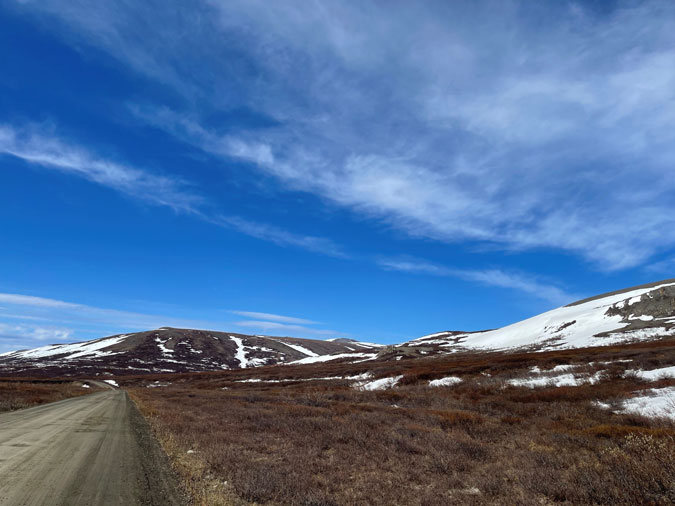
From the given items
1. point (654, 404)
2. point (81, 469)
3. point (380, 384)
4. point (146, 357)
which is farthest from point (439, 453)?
point (146, 357)

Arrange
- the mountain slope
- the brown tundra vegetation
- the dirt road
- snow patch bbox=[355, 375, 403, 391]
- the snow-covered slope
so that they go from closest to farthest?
the dirt road → the brown tundra vegetation → snow patch bbox=[355, 375, 403, 391] → the snow-covered slope → the mountain slope

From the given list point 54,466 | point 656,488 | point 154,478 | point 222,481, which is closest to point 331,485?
point 222,481

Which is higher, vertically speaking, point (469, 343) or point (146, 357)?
point (146, 357)

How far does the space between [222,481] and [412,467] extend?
5012mm

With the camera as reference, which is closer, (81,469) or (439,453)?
(81,469)

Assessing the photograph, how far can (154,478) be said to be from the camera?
9.16 meters

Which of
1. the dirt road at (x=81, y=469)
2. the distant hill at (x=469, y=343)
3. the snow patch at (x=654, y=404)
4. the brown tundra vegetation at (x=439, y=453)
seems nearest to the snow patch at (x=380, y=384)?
the brown tundra vegetation at (x=439, y=453)

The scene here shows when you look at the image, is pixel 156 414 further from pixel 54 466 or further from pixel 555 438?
pixel 555 438

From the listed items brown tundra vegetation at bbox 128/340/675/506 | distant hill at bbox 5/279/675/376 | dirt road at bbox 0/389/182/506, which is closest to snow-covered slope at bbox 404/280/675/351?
distant hill at bbox 5/279/675/376

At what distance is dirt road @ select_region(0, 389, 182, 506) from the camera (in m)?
7.50

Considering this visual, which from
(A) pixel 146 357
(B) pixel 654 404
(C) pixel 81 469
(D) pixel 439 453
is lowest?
(D) pixel 439 453

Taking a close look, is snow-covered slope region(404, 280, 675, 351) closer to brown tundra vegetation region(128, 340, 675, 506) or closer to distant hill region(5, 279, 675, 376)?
distant hill region(5, 279, 675, 376)

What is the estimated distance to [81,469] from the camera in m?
9.61

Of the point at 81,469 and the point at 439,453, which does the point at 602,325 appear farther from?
the point at 81,469
